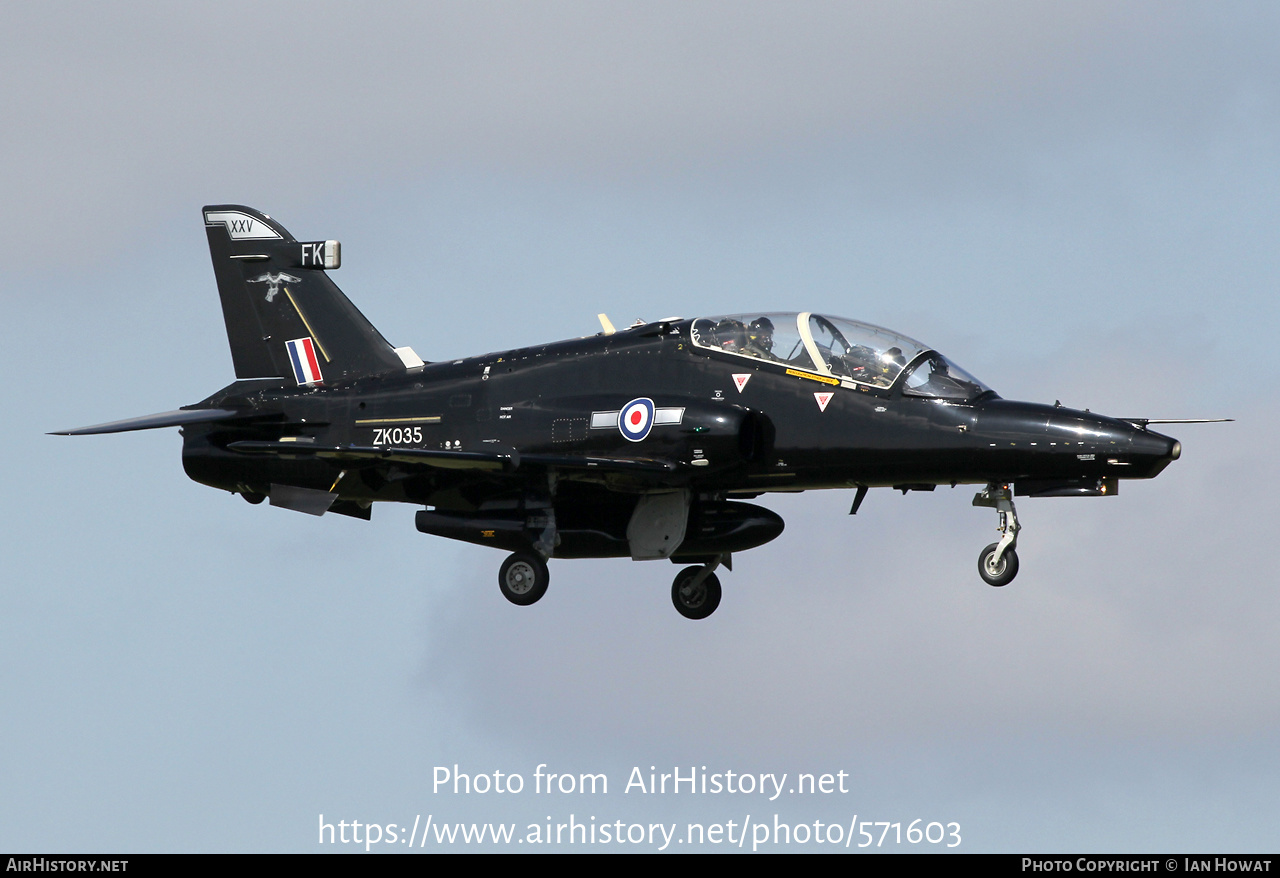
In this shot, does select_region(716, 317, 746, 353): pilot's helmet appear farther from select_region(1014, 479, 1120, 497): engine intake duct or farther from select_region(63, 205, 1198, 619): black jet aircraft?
select_region(1014, 479, 1120, 497): engine intake duct

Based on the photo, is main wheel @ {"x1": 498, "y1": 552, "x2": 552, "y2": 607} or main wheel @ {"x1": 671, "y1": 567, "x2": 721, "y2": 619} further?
main wheel @ {"x1": 671, "y1": 567, "x2": 721, "y2": 619}

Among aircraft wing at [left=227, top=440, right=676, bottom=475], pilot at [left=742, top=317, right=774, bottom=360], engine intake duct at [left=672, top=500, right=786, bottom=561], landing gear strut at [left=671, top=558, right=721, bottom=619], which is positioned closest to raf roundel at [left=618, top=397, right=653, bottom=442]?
aircraft wing at [left=227, top=440, right=676, bottom=475]

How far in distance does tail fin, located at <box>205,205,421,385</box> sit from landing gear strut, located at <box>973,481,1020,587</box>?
34.5 feet

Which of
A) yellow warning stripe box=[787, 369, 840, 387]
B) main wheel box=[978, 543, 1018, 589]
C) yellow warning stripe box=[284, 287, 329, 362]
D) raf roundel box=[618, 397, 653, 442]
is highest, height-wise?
yellow warning stripe box=[284, 287, 329, 362]

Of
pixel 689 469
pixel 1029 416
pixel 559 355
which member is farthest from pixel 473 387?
pixel 1029 416

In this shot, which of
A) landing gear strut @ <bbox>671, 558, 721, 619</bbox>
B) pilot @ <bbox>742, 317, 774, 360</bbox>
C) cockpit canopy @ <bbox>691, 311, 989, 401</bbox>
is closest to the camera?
cockpit canopy @ <bbox>691, 311, 989, 401</bbox>

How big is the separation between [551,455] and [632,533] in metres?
2.04

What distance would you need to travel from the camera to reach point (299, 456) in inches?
1258

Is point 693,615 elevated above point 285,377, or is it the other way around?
point 285,377

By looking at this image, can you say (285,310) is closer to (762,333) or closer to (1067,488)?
(762,333)

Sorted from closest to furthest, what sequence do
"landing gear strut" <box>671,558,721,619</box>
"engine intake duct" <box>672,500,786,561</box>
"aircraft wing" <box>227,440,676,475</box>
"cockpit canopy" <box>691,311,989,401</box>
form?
"cockpit canopy" <box>691,311,989,401</box>
"aircraft wing" <box>227,440,676,475</box>
"engine intake duct" <box>672,500,786,561</box>
"landing gear strut" <box>671,558,721,619</box>

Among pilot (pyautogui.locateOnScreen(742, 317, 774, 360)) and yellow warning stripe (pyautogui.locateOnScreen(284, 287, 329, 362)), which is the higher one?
yellow warning stripe (pyautogui.locateOnScreen(284, 287, 329, 362))

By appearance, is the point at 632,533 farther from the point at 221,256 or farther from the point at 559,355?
the point at 221,256

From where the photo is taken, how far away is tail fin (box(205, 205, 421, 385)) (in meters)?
33.9
